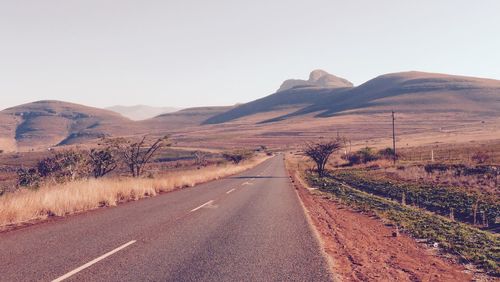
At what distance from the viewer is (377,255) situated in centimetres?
841

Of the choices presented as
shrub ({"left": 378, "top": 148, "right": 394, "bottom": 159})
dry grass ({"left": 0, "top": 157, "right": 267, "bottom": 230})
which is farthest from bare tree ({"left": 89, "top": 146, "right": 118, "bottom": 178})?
shrub ({"left": 378, "top": 148, "right": 394, "bottom": 159})

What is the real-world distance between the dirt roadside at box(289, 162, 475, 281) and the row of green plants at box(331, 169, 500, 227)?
Result: 4.48 metres

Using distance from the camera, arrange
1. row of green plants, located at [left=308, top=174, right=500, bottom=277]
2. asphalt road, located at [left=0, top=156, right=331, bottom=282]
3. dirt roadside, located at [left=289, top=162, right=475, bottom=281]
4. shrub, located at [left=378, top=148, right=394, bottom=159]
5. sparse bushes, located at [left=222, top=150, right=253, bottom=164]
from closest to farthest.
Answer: asphalt road, located at [left=0, top=156, right=331, bottom=282], dirt roadside, located at [left=289, top=162, right=475, bottom=281], row of green plants, located at [left=308, top=174, right=500, bottom=277], shrub, located at [left=378, top=148, right=394, bottom=159], sparse bushes, located at [left=222, top=150, right=253, bottom=164]

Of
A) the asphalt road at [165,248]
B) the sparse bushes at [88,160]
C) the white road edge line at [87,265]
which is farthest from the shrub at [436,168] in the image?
the white road edge line at [87,265]

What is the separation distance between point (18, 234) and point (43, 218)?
2734 mm

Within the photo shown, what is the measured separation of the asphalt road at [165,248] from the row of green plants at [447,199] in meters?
6.63

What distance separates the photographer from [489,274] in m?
7.39

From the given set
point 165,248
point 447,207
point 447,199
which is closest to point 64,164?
point 447,199

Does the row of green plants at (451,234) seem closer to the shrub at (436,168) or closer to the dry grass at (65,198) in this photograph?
the dry grass at (65,198)

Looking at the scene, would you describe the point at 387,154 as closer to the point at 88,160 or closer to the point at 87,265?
the point at 88,160

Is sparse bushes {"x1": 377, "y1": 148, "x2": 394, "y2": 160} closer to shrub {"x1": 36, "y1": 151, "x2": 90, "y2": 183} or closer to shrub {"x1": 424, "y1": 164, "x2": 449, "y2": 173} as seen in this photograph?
shrub {"x1": 424, "y1": 164, "x2": 449, "y2": 173}

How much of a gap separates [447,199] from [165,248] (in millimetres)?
15576

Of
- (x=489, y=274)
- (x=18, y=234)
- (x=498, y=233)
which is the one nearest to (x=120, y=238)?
(x=18, y=234)

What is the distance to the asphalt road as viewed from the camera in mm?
6391
